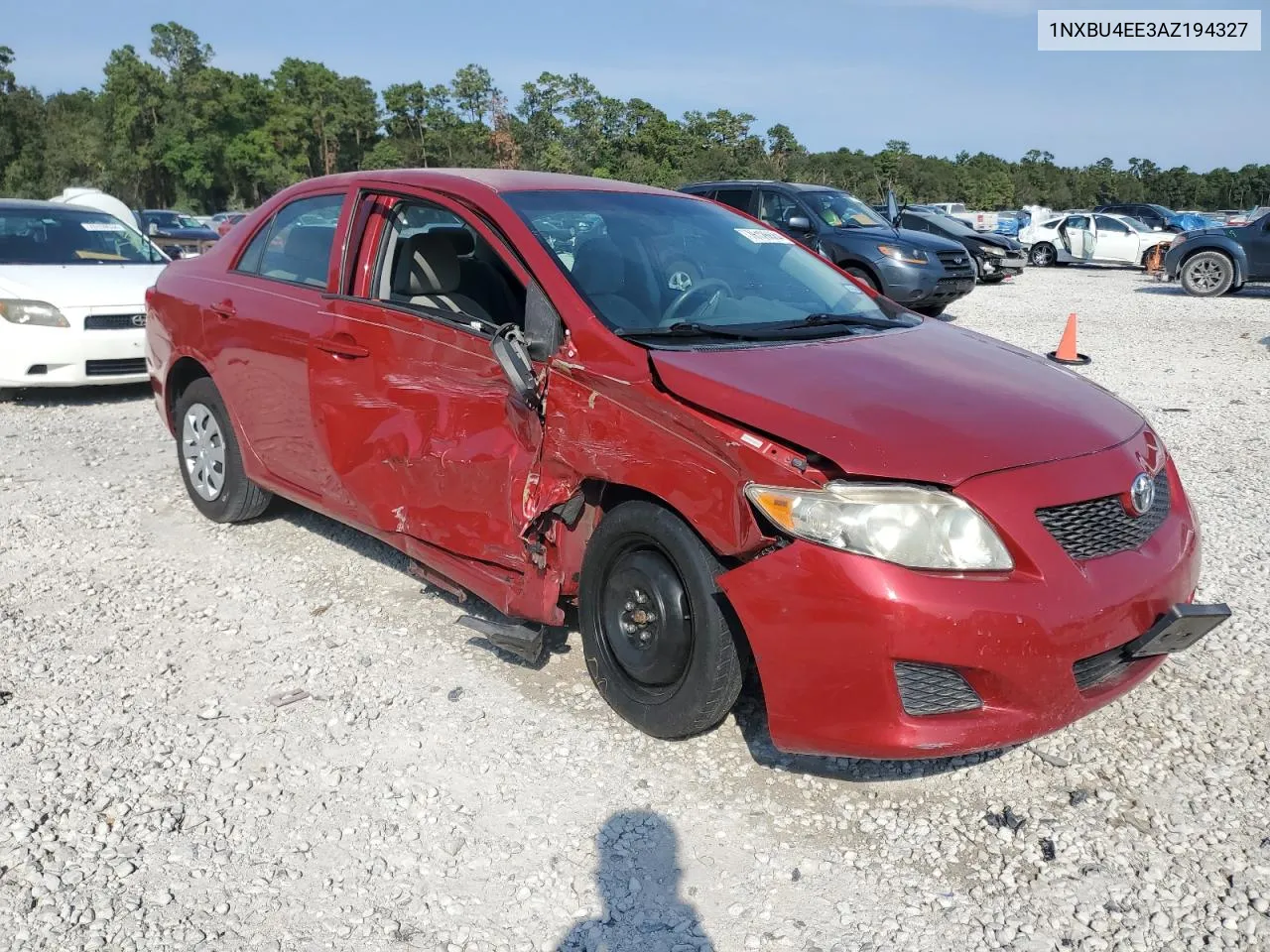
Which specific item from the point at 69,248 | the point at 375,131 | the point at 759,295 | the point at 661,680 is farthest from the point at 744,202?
the point at 375,131

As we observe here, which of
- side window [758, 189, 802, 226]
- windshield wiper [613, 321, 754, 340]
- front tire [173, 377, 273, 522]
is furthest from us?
side window [758, 189, 802, 226]

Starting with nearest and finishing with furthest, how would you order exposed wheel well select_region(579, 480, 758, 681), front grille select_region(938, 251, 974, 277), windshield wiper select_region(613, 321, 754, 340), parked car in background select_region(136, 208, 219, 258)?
exposed wheel well select_region(579, 480, 758, 681) < windshield wiper select_region(613, 321, 754, 340) < front grille select_region(938, 251, 974, 277) < parked car in background select_region(136, 208, 219, 258)

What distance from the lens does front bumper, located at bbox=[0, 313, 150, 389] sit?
8.03 metres

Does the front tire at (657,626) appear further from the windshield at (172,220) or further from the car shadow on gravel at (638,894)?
the windshield at (172,220)

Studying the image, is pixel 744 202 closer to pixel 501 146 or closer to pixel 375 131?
pixel 501 146

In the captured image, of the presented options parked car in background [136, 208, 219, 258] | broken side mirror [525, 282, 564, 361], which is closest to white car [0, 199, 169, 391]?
broken side mirror [525, 282, 564, 361]

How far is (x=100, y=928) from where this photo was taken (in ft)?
8.21

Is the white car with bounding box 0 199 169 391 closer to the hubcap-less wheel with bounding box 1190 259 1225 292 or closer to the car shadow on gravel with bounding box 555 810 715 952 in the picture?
the car shadow on gravel with bounding box 555 810 715 952

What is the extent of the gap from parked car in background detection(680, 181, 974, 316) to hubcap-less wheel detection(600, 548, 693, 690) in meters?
9.27

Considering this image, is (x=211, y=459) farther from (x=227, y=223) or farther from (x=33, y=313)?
Answer: (x=227, y=223)

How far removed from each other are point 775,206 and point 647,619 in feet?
36.7

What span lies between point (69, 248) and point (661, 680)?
8.29m

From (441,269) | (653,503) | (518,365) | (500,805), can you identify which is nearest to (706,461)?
(653,503)

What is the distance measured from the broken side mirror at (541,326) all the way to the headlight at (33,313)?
625 centimetres
